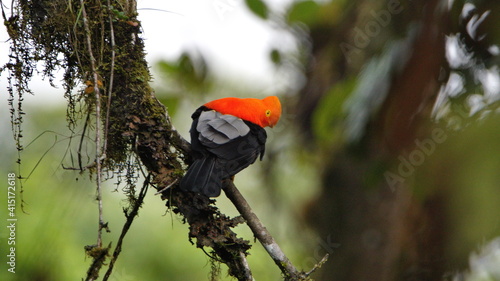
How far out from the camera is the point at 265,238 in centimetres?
227

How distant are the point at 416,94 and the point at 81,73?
60.5 inches

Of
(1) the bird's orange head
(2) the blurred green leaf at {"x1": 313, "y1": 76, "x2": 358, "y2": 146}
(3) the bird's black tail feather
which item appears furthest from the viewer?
(1) the bird's orange head

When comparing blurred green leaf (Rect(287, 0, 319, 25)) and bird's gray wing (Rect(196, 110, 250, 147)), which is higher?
bird's gray wing (Rect(196, 110, 250, 147))

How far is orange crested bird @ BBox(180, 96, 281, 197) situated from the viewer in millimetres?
2286

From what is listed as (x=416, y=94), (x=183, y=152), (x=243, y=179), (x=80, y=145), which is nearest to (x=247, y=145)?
(x=183, y=152)

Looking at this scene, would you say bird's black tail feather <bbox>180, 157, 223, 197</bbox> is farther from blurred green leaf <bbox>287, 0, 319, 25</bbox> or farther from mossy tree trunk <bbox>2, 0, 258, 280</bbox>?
blurred green leaf <bbox>287, 0, 319, 25</bbox>

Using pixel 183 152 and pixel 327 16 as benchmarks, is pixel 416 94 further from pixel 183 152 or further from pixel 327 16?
pixel 183 152

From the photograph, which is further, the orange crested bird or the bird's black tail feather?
the orange crested bird

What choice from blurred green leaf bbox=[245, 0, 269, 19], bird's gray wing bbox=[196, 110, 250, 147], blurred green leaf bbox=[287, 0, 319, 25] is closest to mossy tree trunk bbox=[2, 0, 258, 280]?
bird's gray wing bbox=[196, 110, 250, 147]

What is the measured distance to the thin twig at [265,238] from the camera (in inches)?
86.1

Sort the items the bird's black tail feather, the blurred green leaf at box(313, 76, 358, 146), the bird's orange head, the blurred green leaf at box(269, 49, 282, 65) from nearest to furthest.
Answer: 1. the blurred green leaf at box(313, 76, 358, 146)
2. the bird's black tail feather
3. the blurred green leaf at box(269, 49, 282, 65)
4. the bird's orange head

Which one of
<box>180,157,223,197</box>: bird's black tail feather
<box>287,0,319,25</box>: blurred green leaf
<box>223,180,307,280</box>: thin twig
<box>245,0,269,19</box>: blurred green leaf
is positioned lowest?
<box>223,180,307,280</box>: thin twig

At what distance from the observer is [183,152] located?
101 inches

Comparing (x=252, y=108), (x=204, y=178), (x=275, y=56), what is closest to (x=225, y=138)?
(x=252, y=108)
